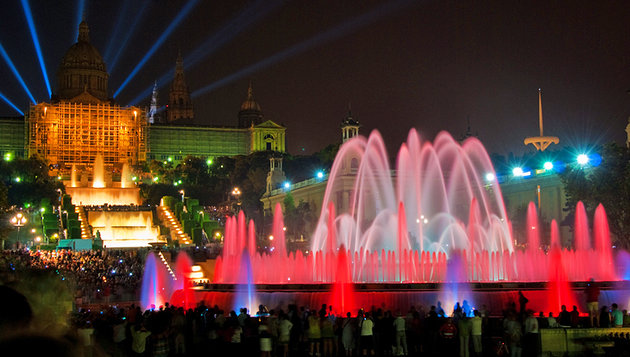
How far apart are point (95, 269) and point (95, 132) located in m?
109

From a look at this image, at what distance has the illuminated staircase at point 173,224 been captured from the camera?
66.6 m

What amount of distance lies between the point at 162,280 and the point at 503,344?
29240 mm

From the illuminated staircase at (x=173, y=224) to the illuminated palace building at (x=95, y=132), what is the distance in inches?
2127

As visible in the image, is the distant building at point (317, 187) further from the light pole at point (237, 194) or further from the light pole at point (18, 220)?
the light pole at point (18, 220)

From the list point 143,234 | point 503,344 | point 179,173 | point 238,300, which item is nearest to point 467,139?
point 143,234

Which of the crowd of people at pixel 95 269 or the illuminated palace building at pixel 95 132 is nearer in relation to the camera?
the crowd of people at pixel 95 269

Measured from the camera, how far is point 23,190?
83.9 metres

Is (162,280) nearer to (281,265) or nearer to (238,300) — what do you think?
(281,265)

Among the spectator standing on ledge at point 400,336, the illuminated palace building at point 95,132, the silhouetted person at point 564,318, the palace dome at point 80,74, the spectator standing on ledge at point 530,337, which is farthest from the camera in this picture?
the palace dome at point 80,74

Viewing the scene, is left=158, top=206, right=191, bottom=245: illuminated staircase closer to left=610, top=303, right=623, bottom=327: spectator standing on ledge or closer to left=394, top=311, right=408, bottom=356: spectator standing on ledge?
left=394, top=311, right=408, bottom=356: spectator standing on ledge

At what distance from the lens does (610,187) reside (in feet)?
156

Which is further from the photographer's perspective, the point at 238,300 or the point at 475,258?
the point at 475,258

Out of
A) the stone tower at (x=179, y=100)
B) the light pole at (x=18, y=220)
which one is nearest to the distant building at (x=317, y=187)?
the light pole at (x=18, y=220)

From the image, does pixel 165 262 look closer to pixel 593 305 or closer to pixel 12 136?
pixel 593 305
